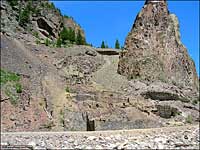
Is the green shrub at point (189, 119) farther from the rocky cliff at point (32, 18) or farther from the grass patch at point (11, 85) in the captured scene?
the rocky cliff at point (32, 18)

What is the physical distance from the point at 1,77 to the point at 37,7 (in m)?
32.1

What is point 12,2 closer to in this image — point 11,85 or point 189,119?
point 11,85

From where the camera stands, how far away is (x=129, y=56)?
154 ft

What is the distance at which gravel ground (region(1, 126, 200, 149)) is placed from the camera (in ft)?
67.1

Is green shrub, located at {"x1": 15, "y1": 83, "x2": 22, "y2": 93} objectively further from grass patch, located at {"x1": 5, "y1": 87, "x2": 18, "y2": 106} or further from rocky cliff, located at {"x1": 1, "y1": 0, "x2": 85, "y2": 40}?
rocky cliff, located at {"x1": 1, "y1": 0, "x2": 85, "y2": 40}

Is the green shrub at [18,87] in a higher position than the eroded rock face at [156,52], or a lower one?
lower

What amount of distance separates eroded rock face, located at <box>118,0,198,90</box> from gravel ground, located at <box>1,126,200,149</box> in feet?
67.9

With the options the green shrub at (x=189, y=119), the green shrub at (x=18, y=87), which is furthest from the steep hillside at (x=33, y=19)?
the green shrub at (x=189, y=119)

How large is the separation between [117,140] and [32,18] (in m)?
47.0

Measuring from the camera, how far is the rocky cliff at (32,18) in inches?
2354

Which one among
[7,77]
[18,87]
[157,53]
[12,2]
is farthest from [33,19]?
[18,87]

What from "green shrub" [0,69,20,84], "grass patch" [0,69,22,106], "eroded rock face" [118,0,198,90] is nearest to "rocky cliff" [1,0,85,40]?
"green shrub" [0,69,20,84]

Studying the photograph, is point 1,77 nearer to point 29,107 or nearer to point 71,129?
point 29,107

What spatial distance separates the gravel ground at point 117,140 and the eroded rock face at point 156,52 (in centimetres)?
2071
